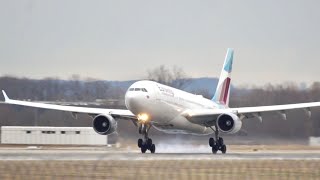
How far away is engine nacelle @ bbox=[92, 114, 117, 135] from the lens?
183 feet

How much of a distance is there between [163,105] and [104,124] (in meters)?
4.76

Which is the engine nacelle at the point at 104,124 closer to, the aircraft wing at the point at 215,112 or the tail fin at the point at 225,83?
the aircraft wing at the point at 215,112

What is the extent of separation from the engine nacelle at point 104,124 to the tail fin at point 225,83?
Answer: 14.9 m

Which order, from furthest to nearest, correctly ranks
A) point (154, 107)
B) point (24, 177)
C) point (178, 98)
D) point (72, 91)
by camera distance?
point (72, 91)
point (178, 98)
point (154, 107)
point (24, 177)

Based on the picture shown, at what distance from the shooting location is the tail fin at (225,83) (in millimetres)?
68750

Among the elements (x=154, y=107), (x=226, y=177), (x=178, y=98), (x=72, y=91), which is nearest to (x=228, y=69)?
(x=178, y=98)

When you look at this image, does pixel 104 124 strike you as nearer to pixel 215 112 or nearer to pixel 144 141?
pixel 144 141

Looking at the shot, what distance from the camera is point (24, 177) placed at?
26453mm

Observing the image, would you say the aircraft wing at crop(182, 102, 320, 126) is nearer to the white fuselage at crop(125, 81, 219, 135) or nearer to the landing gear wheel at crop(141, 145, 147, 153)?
the white fuselage at crop(125, 81, 219, 135)

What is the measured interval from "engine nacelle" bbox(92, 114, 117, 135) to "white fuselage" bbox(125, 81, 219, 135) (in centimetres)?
305

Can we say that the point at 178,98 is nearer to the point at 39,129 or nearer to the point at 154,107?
the point at 154,107

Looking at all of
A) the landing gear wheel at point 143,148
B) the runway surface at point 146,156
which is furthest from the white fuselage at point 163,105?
the runway surface at point 146,156

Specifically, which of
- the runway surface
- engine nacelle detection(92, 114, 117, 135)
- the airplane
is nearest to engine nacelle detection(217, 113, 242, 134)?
the airplane

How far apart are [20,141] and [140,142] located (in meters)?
27.0
